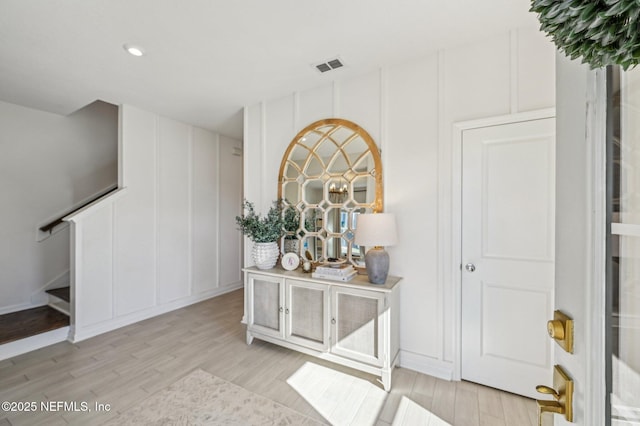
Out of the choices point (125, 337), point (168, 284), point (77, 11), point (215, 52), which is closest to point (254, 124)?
point (215, 52)

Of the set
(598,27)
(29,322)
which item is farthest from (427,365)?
(29,322)

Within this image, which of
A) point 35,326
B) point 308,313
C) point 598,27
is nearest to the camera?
point 598,27

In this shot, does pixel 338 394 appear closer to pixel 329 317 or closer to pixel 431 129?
pixel 329 317

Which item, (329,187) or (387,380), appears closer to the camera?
(387,380)

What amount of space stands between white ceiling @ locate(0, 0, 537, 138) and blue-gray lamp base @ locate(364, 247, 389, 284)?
171cm

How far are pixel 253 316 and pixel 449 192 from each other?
222 centimetres

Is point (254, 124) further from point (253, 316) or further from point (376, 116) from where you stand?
point (253, 316)

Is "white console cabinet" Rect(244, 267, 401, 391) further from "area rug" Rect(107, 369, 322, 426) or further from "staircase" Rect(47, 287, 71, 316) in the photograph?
"staircase" Rect(47, 287, 71, 316)

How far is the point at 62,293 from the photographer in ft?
11.8

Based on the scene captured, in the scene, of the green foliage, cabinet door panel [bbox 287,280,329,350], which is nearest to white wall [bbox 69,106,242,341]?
the green foliage

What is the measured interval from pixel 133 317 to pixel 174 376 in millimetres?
1603

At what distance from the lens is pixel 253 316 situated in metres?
2.81

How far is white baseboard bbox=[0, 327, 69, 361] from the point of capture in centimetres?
258

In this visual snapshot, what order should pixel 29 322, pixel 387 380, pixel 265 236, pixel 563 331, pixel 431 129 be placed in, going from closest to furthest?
pixel 563 331, pixel 387 380, pixel 431 129, pixel 265 236, pixel 29 322
